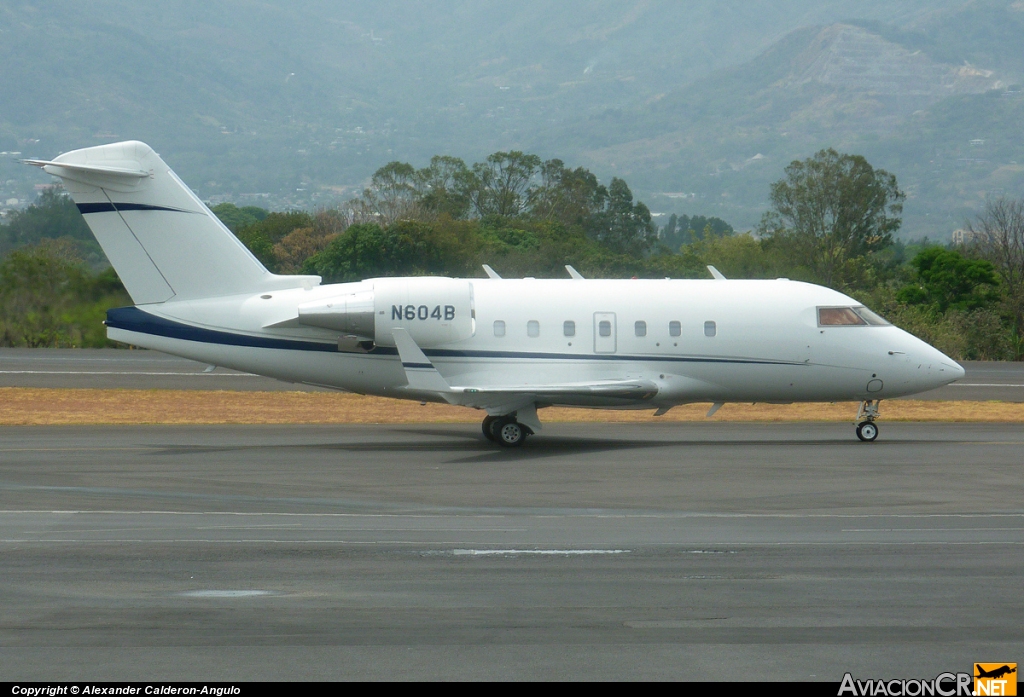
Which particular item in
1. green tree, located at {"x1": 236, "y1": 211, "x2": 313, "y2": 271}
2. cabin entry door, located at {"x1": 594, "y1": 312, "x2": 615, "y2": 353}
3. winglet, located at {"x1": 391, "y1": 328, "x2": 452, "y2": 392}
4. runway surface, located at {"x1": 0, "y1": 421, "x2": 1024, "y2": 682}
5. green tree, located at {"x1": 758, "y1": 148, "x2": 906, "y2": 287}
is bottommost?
runway surface, located at {"x1": 0, "y1": 421, "x2": 1024, "y2": 682}

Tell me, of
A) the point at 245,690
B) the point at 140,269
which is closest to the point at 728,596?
the point at 245,690

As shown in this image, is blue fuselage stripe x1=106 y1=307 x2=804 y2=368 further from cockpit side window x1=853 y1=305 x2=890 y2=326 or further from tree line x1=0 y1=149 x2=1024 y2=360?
tree line x1=0 y1=149 x2=1024 y2=360

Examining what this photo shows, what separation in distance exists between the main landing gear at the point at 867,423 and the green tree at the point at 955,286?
→ 32.8 metres

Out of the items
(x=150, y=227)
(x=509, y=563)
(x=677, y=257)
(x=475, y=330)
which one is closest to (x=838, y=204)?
(x=677, y=257)

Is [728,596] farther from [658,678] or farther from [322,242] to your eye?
[322,242]

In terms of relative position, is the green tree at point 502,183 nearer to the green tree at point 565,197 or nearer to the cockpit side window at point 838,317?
the green tree at point 565,197

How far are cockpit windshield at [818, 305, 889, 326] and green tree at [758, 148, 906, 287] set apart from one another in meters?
63.6

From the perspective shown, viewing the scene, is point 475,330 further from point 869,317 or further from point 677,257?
point 677,257

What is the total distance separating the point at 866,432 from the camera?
78.8 ft

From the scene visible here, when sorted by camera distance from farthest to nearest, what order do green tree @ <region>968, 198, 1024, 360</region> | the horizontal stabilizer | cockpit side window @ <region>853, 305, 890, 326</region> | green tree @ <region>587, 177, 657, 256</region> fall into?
green tree @ <region>587, 177, 657, 256</region>, green tree @ <region>968, 198, 1024, 360</region>, cockpit side window @ <region>853, 305, 890, 326</region>, the horizontal stabilizer

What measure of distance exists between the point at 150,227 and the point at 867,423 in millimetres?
15587

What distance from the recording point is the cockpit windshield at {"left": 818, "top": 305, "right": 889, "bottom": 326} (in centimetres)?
2406

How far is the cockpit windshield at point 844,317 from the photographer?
2406cm

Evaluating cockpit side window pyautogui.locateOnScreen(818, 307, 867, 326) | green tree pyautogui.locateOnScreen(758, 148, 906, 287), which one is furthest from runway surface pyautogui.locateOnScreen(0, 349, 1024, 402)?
green tree pyautogui.locateOnScreen(758, 148, 906, 287)
